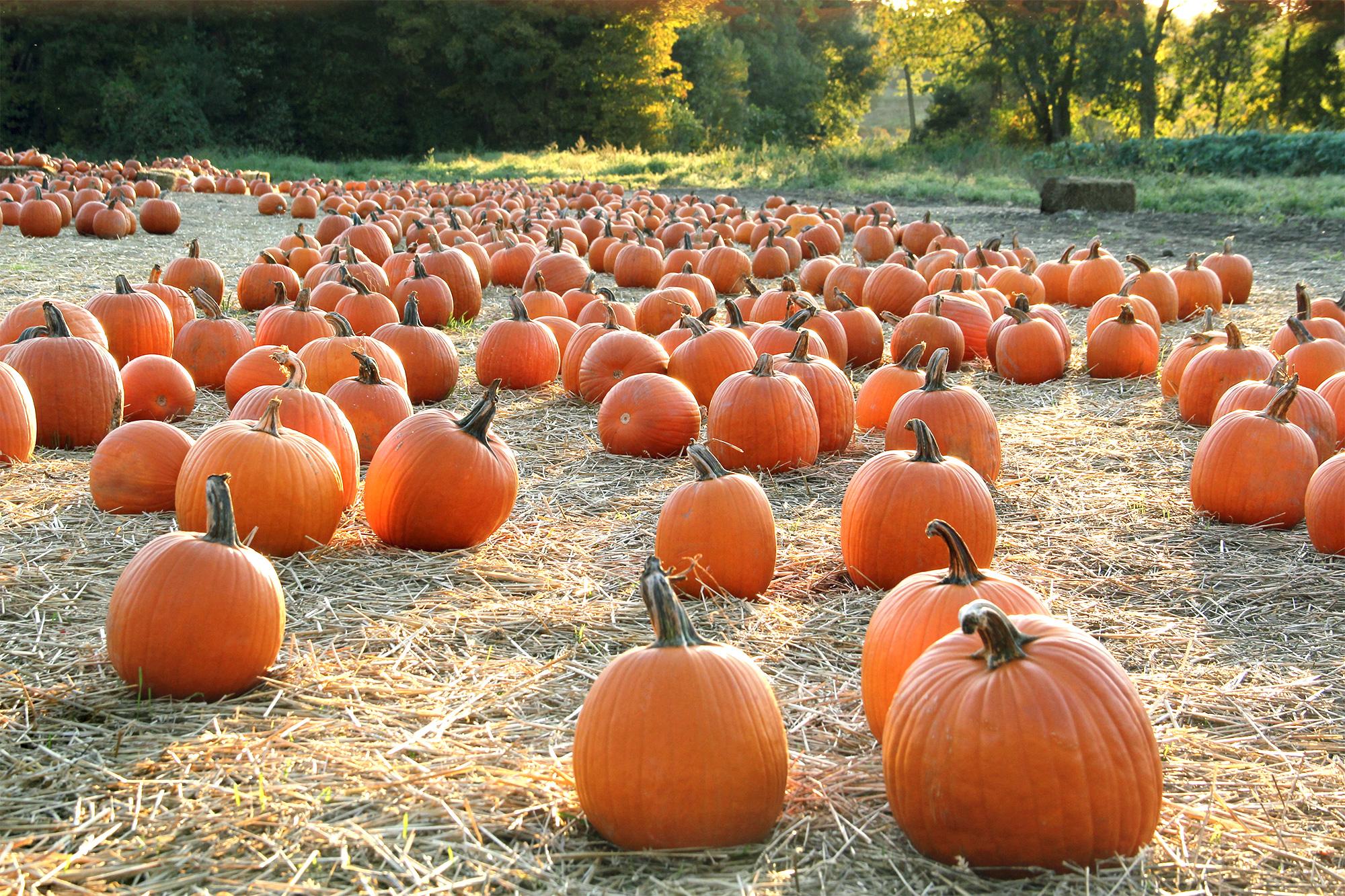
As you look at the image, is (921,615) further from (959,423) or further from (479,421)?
(959,423)

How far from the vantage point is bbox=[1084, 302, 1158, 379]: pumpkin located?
6133mm

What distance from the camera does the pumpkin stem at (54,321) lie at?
4.52 m

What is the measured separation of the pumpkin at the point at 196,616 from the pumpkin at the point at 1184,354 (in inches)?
176

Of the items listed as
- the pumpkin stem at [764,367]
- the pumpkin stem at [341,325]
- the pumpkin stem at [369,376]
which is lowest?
the pumpkin stem at [764,367]

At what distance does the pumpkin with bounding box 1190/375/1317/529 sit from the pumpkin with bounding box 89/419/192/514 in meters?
3.61

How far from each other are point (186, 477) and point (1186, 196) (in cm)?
1668

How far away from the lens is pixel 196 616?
246cm

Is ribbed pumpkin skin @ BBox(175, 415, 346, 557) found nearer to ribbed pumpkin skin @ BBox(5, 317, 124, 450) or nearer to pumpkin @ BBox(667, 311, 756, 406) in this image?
ribbed pumpkin skin @ BBox(5, 317, 124, 450)

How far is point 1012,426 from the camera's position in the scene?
209 inches

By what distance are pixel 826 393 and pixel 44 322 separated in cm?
385

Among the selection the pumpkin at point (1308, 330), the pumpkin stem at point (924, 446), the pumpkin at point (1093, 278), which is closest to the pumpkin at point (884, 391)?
the pumpkin stem at point (924, 446)

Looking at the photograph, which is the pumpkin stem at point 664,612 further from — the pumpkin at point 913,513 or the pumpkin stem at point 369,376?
the pumpkin stem at point 369,376

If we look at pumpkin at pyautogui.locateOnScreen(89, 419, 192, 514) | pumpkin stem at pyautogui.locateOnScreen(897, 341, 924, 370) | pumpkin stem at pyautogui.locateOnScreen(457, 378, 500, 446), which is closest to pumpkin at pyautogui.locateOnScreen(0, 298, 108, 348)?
pumpkin at pyautogui.locateOnScreen(89, 419, 192, 514)

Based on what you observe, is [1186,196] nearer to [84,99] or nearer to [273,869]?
[273,869]
